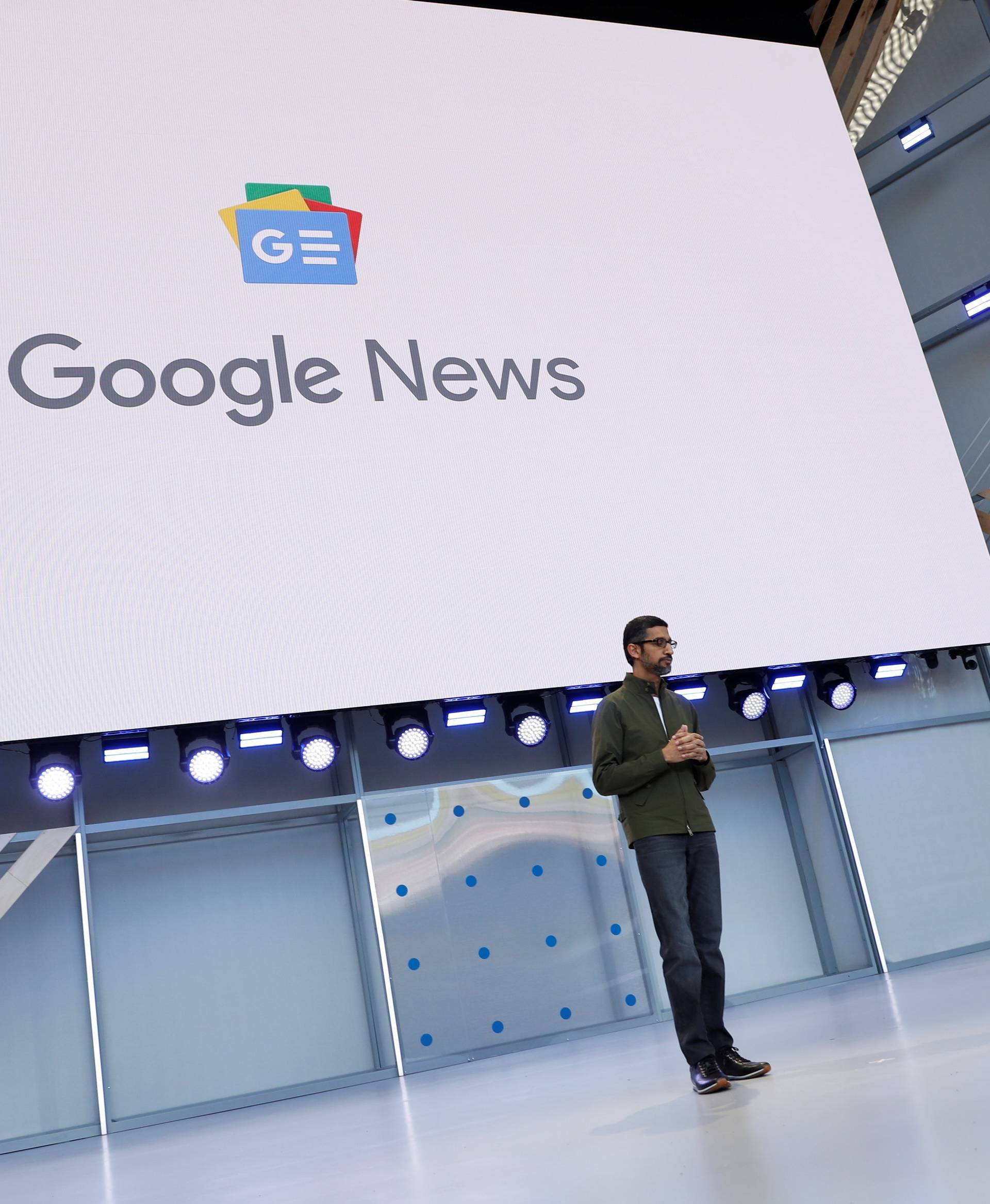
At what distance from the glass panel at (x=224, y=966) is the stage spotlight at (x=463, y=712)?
1003 mm

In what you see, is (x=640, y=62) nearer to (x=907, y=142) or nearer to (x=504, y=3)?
(x=504, y=3)

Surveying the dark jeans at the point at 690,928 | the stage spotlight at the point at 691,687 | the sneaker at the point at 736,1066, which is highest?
the stage spotlight at the point at 691,687

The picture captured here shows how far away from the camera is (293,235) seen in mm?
5867

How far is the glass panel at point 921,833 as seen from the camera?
6699mm

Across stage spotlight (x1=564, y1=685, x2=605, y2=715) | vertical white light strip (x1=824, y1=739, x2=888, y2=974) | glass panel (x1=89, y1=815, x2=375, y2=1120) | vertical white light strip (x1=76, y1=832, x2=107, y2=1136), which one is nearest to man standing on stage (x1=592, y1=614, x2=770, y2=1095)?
stage spotlight (x1=564, y1=685, x2=605, y2=715)

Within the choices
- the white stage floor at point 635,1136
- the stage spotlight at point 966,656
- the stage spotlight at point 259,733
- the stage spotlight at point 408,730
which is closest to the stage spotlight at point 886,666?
the stage spotlight at point 966,656

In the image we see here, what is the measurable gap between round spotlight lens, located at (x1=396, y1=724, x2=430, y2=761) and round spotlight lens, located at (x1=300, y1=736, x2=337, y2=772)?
364 mm

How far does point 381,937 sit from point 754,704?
2.44 metres

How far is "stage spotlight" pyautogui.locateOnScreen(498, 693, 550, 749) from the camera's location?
5902 mm

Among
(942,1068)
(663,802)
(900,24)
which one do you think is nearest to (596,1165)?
(942,1068)

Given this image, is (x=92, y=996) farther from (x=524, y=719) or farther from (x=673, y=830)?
(x=673, y=830)

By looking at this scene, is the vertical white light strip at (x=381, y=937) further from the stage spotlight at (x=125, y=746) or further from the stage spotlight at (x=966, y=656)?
the stage spotlight at (x=966, y=656)

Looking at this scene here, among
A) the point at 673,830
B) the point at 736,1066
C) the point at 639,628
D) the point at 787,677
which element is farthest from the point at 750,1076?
the point at 787,677

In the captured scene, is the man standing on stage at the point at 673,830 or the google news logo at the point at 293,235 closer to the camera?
the man standing on stage at the point at 673,830
